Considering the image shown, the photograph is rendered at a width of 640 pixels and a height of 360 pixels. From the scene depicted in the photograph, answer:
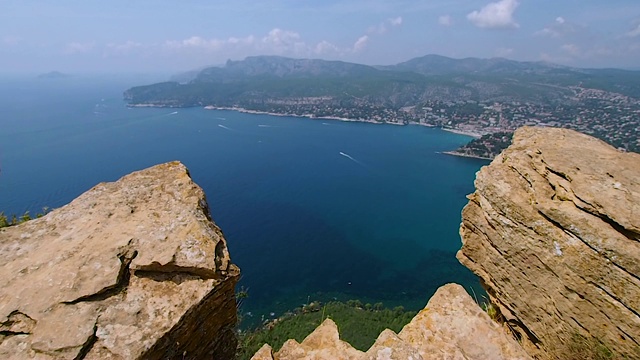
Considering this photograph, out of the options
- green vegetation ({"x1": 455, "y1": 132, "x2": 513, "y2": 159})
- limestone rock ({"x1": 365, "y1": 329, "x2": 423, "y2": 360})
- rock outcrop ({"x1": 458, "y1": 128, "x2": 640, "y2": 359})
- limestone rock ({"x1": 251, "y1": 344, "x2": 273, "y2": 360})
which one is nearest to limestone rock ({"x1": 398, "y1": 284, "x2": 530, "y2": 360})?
limestone rock ({"x1": 365, "y1": 329, "x2": 423, "y2": 360})

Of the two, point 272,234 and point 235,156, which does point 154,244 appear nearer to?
point 272,234

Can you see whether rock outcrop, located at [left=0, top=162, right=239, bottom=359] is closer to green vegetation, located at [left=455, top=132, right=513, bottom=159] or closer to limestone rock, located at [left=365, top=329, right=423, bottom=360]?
limestone rock, located at [left=365, top=329, right=423, bottom=360]

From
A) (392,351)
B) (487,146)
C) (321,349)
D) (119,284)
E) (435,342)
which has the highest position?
(119,284)

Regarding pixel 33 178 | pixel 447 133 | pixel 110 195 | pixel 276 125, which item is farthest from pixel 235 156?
pixel 110 195

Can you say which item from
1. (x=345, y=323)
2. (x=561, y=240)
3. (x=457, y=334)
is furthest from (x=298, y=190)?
(x=457, y=334)

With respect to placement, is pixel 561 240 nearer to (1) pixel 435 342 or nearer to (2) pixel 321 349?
(1) pixel 435 342

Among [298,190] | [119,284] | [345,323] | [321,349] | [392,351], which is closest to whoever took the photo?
[119,284]

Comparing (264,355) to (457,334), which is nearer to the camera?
(264,355)
